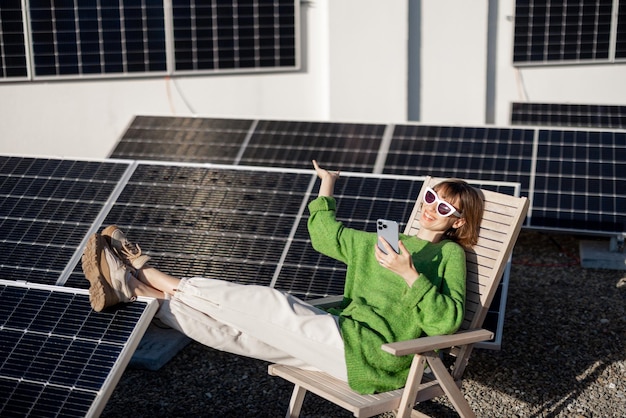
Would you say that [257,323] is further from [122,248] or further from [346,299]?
[122,248]

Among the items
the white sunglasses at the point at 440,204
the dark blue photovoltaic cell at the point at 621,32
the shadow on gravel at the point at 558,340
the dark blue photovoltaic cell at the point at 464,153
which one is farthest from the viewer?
the dark blue photovoltaic cell at the point at 621,32

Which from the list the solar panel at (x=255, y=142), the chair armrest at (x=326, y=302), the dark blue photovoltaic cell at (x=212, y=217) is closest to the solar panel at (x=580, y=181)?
the solar panel at (x=255, y=142)

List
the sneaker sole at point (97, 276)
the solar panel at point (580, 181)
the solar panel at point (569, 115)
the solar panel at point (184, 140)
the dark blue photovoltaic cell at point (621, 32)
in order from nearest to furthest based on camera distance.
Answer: the sneaker sole at point (97, 276) → the solar panel at point (580, 181) → the solar panel at point (184, 140) → the solar panel at point (569, 115) → the dark blue photovoltaic cell at point (621, 32)

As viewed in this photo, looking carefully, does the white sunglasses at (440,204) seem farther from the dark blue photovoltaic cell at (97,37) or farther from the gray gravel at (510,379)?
the dark blue photovoltaic cell at (97,37)

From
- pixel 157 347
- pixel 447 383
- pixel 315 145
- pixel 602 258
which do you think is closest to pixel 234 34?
pixel 315 145

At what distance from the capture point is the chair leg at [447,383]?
456 cm

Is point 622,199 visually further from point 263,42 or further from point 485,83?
point 263,42

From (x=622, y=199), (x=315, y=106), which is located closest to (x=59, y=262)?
(x=622, y=199)

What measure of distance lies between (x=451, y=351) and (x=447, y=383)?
→ 0.39m

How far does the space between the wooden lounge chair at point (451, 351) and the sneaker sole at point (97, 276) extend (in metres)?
0.91

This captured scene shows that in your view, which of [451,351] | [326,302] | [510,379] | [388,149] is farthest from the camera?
[388,149]

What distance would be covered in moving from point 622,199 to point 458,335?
4.03m

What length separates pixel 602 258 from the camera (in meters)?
8.13

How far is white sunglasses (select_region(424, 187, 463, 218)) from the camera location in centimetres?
482
